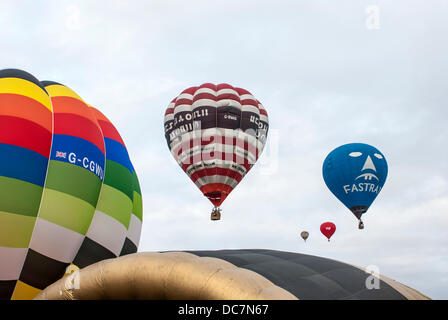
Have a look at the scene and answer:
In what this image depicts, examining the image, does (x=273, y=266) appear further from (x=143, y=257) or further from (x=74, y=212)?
(x=74, y=212)

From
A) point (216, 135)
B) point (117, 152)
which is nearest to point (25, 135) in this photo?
point (117, 152)

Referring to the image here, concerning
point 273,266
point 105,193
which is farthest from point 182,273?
point 105,193

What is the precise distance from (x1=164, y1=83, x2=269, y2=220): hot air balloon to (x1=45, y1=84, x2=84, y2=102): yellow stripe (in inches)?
379

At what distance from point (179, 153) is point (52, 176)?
39.9 feet

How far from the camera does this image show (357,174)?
21531mm

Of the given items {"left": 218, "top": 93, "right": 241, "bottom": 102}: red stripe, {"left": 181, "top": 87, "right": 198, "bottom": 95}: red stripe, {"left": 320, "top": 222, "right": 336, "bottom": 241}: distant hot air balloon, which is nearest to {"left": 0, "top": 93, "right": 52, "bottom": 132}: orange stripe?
{"left": 218, "top": 93, "right": 241, "bottom": 102}: red stripe

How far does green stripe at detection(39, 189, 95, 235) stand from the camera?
8.62m

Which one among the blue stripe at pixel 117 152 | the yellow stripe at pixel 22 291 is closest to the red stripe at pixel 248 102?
the blue stripe at pixel 117 152

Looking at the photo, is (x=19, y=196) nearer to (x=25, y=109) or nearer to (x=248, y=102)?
(x=25, y=109)

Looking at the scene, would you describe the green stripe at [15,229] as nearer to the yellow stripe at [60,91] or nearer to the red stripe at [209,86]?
the yellow stripe at [60,91]

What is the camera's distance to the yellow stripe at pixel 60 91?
10.2 m

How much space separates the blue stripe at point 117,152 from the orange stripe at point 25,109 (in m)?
1.80

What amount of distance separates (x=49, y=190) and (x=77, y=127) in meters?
1.58

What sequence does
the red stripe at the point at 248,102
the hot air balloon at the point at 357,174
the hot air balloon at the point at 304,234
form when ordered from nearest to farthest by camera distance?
the red stripe at the point at 248,102 < the hot air balloon at the point at 357,174 < the hot air balloon at the point at 304,234
